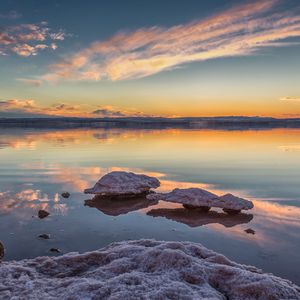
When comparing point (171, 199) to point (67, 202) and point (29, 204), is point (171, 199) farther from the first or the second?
point (29, 204)

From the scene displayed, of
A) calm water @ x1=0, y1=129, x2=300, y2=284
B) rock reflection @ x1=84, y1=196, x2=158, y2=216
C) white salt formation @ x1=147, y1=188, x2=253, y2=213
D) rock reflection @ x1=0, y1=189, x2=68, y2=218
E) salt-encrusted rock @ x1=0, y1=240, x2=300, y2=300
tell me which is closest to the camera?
salt-encrusted rock @ x1=0, y1=240, x2=300, y2=300

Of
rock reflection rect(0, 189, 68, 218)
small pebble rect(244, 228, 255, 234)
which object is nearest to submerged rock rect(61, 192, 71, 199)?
rock reflection rect(0, 189, 68, 218)

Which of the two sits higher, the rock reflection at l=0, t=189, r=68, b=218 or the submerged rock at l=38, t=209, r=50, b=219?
the submerged rock at l=38, t=209, r=50, b=219

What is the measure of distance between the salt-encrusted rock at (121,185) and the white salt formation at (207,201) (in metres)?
1.66

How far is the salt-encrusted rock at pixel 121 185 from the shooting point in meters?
12.2

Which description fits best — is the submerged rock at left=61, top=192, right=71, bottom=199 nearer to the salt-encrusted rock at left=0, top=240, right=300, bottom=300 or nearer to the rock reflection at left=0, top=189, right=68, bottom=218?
the rock reflection at left=0, top=189, right=68, bottom=218

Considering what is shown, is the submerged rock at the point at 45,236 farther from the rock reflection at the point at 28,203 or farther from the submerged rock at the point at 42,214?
the rock reflection at the point at 28,203

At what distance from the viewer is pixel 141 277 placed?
531 centimetres

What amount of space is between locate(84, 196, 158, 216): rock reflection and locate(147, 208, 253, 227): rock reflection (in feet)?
2.38

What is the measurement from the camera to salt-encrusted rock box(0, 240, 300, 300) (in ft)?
16.1

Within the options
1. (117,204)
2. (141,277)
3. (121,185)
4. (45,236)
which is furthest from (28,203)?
(141,277)

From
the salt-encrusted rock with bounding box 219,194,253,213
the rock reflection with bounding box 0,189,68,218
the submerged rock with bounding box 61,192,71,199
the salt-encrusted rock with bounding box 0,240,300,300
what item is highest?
the salt-encrusted rock with bounding box 0,240,300,300

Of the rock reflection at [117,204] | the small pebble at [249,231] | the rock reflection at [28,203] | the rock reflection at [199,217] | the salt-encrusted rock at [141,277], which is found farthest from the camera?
the rock reflection at [117,204]

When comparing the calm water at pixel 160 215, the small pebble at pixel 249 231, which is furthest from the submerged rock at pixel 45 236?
the small pebble at pixel 249 231
